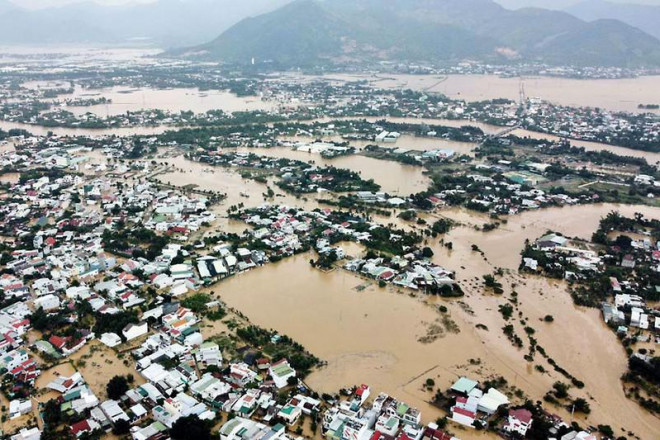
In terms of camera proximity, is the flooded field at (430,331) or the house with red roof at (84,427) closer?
the house with red roof at (84,427)

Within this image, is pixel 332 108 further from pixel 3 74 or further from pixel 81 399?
pixel 3 74

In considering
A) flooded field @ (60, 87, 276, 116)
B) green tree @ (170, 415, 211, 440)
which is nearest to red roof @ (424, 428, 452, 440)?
green tree @ (170, 415, 211, 440)

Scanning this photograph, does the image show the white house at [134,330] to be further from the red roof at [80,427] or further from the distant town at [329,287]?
the red roof at [80,427]

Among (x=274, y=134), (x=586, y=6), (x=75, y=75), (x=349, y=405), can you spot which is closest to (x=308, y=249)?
(x=349, y=405)

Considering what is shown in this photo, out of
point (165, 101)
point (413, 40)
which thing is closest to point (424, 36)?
point (413, 40)

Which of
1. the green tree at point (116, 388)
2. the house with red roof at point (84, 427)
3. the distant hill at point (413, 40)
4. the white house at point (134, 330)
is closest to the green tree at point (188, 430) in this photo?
the house with red roof at point (84, 427)

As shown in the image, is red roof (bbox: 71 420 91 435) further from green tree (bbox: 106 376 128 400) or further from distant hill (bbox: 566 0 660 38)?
distant hill (bbox: 566 0 660 38)
